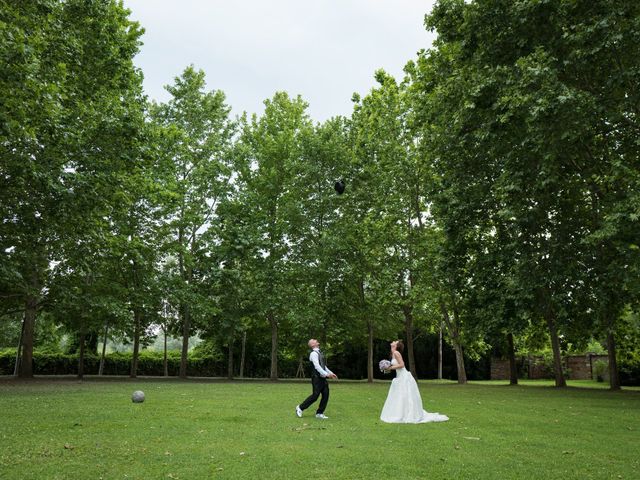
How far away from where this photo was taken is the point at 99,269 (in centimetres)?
2564

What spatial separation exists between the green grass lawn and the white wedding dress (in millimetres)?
420

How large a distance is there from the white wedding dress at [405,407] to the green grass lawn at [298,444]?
42 centimetres

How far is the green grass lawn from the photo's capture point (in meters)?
6.59

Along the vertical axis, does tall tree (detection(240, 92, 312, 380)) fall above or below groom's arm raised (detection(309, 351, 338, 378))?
above

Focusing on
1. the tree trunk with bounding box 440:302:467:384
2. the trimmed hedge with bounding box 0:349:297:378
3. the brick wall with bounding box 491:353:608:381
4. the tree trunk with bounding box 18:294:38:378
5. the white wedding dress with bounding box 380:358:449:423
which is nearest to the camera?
the white wedding dress with bounding box 380:358:449:423

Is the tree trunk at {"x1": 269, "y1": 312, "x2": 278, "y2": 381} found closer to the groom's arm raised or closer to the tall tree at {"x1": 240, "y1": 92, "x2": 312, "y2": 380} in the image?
the tall tree at {"x1": 240, "y1": 92, "x2": 312, "y2": 380}

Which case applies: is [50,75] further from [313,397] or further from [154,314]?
[154,314]

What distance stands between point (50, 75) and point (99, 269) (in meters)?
11.5

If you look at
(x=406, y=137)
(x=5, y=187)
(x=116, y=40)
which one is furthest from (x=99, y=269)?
(x=406, y=137)

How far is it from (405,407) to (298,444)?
4.04 metres

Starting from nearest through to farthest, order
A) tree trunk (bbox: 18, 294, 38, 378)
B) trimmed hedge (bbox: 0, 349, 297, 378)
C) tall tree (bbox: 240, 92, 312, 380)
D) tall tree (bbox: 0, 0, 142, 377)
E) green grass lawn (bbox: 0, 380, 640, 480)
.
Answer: green grass lawn (bbox: 0, 380, 640, 480) → tall tree (bbox: 0, 0, 142, 377) → tree trunk (bbox: 18, 294, 38, 378) → tall tree (bbox: 240, 92, 312, 380) → trimmed hedge (bbox: 0, 349, 297, 378)

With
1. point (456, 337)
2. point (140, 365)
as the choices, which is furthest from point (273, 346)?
point (140, 365)

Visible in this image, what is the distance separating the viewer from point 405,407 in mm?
11719

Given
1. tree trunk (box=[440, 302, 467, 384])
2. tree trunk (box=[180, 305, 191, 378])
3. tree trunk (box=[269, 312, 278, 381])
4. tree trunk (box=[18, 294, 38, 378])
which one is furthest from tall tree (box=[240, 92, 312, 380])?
tree trunk (box=[18, 294, 38, 378])
